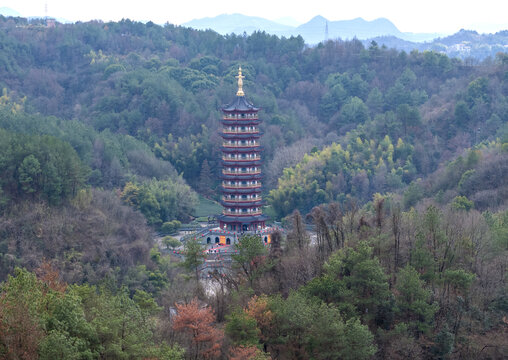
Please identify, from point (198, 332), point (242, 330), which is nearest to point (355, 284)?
point (242, 330)

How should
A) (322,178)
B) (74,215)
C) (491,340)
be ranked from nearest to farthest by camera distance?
1. (491,340)
2. (74,215)
3. (322,178)

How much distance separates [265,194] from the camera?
229ft

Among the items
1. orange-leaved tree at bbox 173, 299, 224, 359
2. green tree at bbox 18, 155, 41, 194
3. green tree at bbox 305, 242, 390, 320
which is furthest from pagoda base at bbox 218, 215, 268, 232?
orange-leaved tree at bbox 173, 299, 224, 359

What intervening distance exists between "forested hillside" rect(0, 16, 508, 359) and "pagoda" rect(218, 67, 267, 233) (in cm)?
395

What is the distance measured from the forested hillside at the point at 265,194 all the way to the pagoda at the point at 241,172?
395 cm

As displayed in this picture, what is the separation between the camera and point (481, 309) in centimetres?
3109

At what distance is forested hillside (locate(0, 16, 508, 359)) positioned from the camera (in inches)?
1089

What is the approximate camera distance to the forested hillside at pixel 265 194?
27.7 metres

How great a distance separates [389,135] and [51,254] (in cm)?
3466

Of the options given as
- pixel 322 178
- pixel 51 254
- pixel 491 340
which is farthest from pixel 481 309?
pixel 322 178

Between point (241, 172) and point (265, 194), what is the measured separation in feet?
57.3

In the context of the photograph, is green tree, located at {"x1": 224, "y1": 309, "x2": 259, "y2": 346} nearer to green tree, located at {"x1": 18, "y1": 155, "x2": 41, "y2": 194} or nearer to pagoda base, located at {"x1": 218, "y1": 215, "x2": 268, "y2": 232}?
green tree, located at {"x1": 18, "y1": 155, "x2": 41, "y2": 194}

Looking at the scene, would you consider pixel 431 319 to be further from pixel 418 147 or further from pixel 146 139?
pixel 146 139

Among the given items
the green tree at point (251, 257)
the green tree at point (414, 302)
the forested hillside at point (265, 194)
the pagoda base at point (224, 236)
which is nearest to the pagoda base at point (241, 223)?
the pagoda base at point (224, 236)
